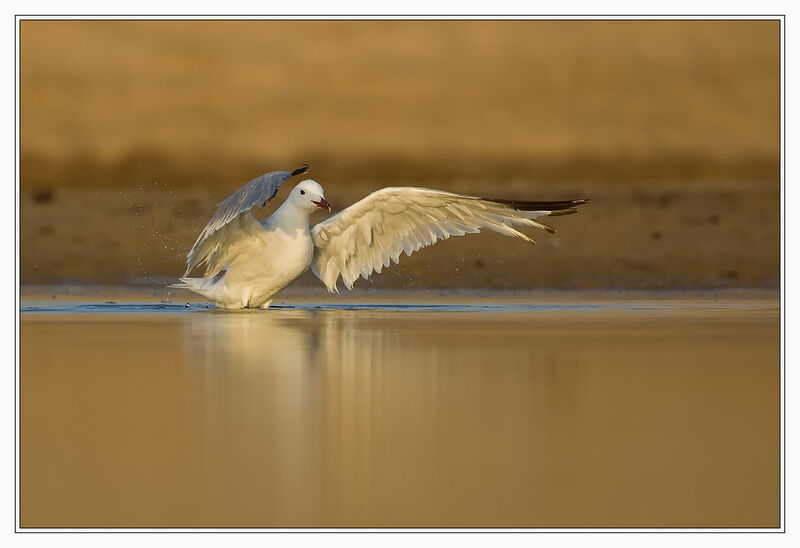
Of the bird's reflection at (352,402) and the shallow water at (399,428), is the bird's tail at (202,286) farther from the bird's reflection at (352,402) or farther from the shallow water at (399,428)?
the shallow water at (399,428)

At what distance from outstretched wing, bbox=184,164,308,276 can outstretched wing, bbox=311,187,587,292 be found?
571 millimetres

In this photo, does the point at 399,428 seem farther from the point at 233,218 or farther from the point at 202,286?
the point at 202,286

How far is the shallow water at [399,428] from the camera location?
15.0ft

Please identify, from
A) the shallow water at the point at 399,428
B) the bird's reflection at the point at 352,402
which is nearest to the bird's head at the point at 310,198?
the bird's reflection at the point at 352,402

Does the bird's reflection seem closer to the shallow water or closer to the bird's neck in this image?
the shallow water

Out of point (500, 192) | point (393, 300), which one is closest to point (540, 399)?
point (393, 300)

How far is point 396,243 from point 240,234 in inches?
44.9

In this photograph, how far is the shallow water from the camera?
4570 millimetres

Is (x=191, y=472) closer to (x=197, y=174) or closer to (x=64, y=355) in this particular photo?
(x=64, y=355)

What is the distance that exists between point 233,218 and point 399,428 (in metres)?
4.46

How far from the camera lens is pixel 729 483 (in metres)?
4.91

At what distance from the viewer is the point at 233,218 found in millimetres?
9859

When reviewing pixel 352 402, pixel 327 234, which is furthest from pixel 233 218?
pixel 352 402

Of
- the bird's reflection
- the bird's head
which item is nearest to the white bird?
the bird's head
